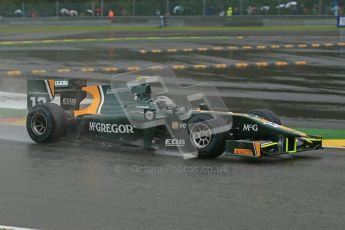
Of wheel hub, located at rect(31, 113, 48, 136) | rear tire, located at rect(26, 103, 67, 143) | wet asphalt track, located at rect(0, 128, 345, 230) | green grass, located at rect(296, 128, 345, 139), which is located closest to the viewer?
wet asphalt track, located at rect(0, 128, 345, 230)

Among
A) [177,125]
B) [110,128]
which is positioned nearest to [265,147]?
[177,125]

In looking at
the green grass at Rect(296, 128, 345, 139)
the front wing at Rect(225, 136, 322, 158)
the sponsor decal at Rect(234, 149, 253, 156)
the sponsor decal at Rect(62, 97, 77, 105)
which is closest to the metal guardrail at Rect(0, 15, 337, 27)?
the green grass at Rect(296, 128, 345, 139)

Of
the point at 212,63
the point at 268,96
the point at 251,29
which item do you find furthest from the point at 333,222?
the point at 251,29

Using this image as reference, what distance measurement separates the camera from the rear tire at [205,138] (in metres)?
9.62

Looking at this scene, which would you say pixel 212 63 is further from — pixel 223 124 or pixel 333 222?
pixel 333 222

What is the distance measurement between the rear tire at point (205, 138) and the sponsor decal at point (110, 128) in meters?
0.96

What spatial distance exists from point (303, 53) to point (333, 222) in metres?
22.3

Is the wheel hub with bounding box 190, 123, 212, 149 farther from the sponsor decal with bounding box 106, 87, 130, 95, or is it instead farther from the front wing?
the sponsor decal with bounding box 106, 87, 130, 95

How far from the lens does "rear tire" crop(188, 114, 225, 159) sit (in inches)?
379

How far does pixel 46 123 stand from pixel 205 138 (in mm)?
2411

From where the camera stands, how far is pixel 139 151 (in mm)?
10328

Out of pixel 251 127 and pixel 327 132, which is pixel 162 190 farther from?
pixel 327 132

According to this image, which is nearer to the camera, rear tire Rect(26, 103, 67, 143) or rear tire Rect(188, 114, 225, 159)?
rear tire Rect(188, 114, 225, 159)

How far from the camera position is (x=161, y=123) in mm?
10023
